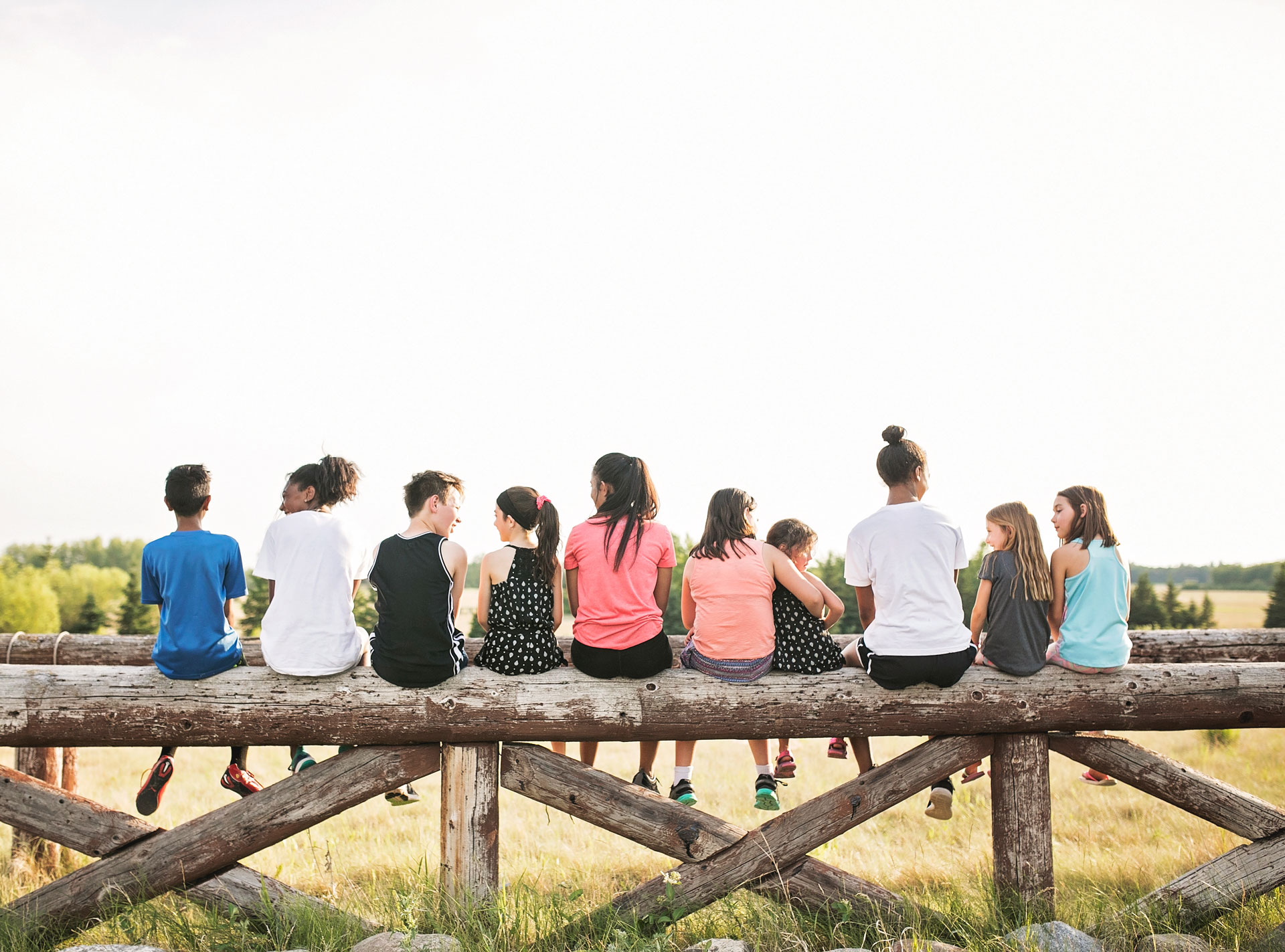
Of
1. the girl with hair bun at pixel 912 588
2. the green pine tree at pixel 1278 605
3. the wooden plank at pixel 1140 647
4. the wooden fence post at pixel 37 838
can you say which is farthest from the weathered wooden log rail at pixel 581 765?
the green pine tree at pixel 1278 605

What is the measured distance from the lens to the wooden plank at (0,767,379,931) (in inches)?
179

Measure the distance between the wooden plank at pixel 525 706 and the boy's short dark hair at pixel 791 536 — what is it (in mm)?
737

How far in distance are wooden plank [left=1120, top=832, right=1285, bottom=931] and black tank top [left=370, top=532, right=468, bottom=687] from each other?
410 centimetres

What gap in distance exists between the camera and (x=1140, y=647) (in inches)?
256

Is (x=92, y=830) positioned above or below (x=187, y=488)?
below

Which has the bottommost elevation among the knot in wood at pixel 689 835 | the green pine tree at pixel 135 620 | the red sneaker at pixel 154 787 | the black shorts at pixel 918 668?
the green pine tree at pixel 135 620

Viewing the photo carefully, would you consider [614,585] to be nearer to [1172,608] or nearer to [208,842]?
[208,842]

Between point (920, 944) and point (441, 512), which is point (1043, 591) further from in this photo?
point (441, 512)

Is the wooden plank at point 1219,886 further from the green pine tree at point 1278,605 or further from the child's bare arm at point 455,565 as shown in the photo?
the green pine tree at point 1278,605

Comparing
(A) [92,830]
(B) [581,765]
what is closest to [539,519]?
(B) [581,765]

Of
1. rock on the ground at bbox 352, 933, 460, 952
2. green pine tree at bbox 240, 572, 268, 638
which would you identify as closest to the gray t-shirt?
rock on the ground at bbox 352, 933, 460, 952

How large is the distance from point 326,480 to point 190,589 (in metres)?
0.89

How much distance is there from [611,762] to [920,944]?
37.4ft

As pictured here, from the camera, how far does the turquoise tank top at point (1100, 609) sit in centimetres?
479
